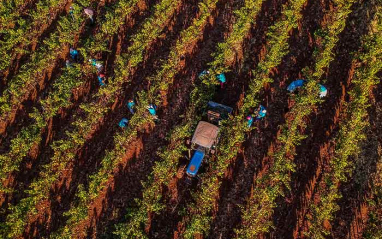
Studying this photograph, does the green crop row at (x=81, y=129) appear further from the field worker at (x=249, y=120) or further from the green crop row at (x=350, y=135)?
the green crop row at (x=350, y=135)

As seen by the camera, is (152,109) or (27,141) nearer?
(27,141)

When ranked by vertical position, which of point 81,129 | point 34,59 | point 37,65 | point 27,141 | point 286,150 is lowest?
point 27,141

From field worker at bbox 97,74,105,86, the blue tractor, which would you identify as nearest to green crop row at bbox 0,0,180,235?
field worker at bbox 97,74,105,86

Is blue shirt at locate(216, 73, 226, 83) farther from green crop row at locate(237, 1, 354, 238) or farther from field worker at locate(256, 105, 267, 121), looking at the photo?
green crop row at locate(237, 1, 354, 238)

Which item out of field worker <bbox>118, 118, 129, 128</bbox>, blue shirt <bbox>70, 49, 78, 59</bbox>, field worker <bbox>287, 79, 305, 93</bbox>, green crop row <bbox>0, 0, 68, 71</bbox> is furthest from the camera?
green crop row <bbox>0, 0, 68, 71</bbox>

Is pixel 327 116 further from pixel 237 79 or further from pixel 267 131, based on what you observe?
pixel 237 79

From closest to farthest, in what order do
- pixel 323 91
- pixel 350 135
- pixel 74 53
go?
1. pixel 350 135
2. pixel 323 91
3. pixel 74 53

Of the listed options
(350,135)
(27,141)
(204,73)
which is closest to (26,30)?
(27,141)

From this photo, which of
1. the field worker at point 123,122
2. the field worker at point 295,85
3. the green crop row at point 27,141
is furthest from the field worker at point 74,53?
the field worker at point 295,85

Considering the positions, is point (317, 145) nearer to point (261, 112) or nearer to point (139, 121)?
point (261, 112)
